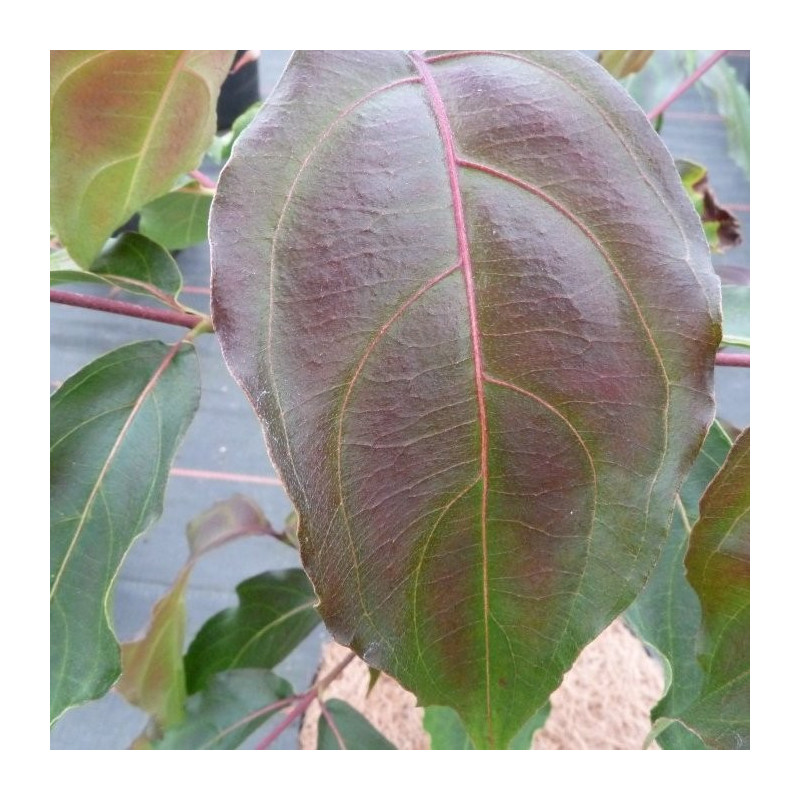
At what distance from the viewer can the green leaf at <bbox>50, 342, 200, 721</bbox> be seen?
1.43 feet

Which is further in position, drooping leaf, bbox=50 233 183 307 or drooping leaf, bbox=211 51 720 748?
drooping leaf, bbox=50 233 183 307

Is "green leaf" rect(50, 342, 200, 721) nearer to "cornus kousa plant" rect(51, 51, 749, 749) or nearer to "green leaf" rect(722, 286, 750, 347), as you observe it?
"cornus kousa plant" rect(51, 51, 749, 749)

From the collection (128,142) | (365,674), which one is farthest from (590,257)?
(365,674)

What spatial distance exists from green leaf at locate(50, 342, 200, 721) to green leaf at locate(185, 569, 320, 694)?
257mm

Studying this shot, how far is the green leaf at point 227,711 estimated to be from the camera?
61cm

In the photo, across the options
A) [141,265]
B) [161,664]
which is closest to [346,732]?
[161,664]

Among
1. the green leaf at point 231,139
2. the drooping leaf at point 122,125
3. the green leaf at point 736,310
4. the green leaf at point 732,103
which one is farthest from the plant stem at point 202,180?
the green leaf at point 732,103

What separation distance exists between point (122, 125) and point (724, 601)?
0.42 m

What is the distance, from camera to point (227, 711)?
2.06ft

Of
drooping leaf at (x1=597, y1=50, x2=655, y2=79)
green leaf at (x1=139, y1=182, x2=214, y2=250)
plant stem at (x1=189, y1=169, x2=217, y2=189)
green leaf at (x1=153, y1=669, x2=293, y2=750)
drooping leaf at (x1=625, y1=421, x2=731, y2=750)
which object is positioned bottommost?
green leaf at (x1=153, y1=669, x2=293, y2=750)

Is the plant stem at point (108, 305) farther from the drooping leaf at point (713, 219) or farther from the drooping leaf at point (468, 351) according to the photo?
the drooping leaf at point (713, 219)

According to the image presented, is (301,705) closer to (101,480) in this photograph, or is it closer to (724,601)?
(101,480)

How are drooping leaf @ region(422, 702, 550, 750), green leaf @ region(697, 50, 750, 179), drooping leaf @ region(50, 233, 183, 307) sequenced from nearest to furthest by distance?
drooping leaf @ region(50, 233, 183, 307) < drooping leaf @ region(422, 702, 550, 750) < green leaf @ region(697, 50, 750, 179)

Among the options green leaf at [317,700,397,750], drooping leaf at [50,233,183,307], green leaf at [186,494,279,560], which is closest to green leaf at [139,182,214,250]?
drooping leaf at [50,233,183,307]
